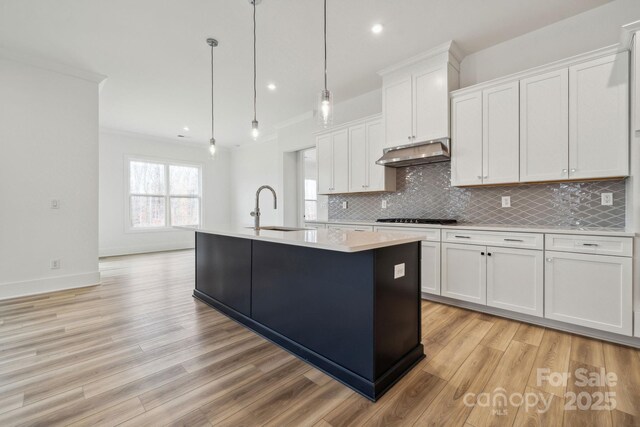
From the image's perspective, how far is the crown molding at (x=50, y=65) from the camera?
131 inches

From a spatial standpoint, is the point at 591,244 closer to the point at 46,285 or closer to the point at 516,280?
the point at 516,280

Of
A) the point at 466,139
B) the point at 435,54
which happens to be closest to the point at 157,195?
the point at 435,54

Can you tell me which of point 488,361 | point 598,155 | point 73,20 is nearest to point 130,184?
point 73,20

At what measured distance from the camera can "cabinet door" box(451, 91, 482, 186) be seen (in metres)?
2.99

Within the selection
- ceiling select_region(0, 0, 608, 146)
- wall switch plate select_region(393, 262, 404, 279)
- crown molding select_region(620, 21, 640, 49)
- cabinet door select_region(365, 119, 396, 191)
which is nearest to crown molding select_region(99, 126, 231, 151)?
ceiling select_region(0, 0, 608, 146)

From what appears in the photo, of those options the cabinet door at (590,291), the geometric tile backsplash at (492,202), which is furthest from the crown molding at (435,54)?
the cabinet door at (590,291)

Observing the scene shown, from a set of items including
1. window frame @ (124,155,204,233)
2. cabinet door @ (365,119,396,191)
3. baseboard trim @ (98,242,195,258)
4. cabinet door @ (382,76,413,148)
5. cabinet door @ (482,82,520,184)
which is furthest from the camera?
window frame @ (124,155,204,233)

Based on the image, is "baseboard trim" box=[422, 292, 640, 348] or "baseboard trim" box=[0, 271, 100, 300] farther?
"baseboard trim" box=[0, 271, 100, 300]

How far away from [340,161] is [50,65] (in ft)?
13.0

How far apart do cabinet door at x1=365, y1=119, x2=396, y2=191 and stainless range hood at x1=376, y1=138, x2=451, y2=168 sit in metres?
0.16

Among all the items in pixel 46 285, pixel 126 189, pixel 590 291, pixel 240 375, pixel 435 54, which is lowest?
pixel 240 375

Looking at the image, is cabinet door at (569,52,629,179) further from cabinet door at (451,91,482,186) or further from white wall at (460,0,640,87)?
cabinet door at (451,91,482,186)

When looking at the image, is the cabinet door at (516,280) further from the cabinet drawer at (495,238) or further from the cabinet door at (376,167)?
the cabinet door at (376,167)

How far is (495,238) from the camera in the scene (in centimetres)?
271
